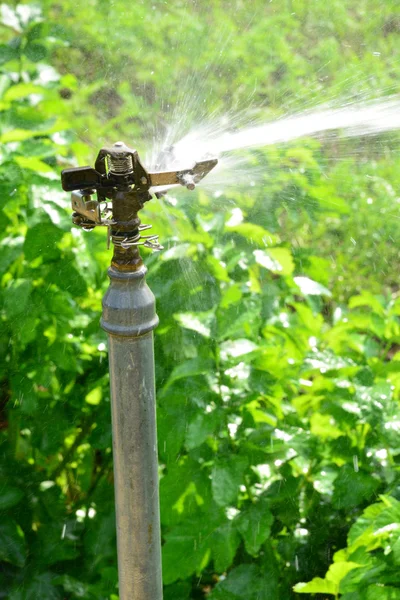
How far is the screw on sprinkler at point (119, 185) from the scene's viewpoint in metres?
1.13

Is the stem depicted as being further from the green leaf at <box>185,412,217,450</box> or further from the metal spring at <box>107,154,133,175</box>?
the metal spring at <box>107,154,133,175</box>

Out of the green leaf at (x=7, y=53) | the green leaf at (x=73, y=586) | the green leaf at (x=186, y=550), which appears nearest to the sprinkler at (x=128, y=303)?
the green leaf at (x=186, y=550)

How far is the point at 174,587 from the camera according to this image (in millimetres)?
1897

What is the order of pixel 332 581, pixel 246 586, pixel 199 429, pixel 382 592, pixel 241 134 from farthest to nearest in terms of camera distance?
pixel 241 134 → pixel 246 586 → pixel 199 429 → pixel 332 581 → pixel 382 592

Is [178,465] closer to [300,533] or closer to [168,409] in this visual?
[168,409]

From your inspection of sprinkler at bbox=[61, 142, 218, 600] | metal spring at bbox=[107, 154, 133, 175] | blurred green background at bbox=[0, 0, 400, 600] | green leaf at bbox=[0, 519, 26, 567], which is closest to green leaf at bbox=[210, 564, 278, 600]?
blurred green background at bbox=[0, 0, 400, 600]

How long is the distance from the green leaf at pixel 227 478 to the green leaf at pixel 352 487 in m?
0.19

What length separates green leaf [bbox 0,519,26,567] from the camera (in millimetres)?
1847

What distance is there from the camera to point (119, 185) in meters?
1.14

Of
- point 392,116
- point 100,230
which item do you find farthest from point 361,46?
point 100,230

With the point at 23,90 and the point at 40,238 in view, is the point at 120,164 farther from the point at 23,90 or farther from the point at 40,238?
the point at 23,90

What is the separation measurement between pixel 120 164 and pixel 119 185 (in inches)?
1.2

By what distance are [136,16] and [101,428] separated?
10.8 ft

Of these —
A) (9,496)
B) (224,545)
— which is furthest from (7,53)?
(224,545)
